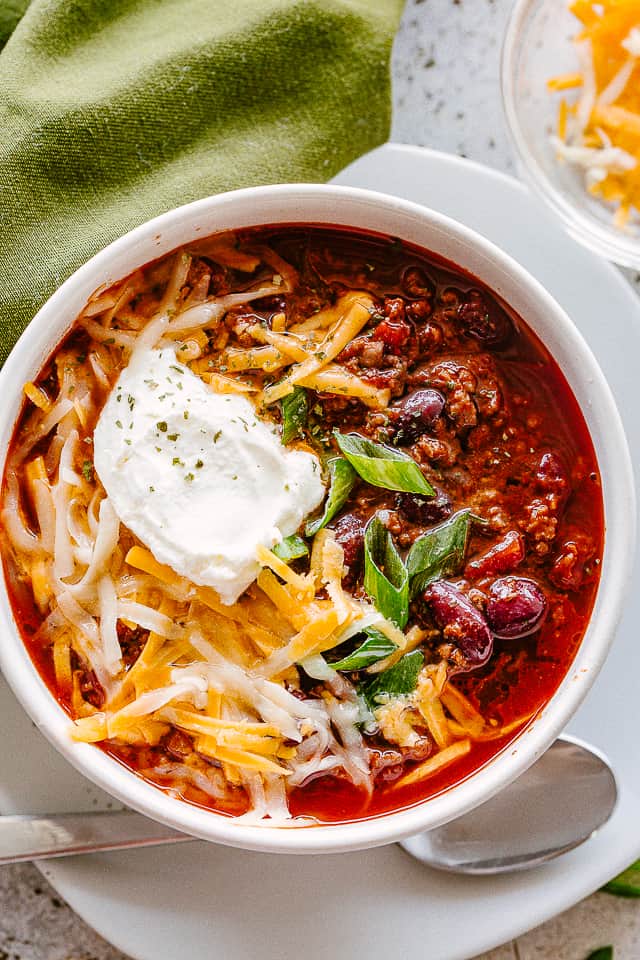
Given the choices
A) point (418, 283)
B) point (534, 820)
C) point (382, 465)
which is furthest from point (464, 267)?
point (534, 820)

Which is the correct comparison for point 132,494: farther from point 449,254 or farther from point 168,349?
point 449,254

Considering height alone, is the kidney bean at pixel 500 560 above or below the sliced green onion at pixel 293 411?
below

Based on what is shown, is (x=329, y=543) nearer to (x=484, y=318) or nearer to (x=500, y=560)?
(x=500, y=560)

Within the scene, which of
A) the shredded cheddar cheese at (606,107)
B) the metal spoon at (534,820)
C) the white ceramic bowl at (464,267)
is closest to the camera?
the white ceramic bowl at (464,267)

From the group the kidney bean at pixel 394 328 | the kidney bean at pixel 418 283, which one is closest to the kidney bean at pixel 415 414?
the kidney bean at pixel 394 328

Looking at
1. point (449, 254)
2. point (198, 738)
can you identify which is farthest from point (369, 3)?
point (198, 738)

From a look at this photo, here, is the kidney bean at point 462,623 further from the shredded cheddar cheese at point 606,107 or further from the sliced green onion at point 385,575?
the shredded cheddar cheese at point 606,107

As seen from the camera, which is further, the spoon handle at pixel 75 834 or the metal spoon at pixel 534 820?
the metal spoon at pixel 534 820

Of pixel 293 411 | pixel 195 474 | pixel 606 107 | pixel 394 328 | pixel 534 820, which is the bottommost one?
pixel 534 820
